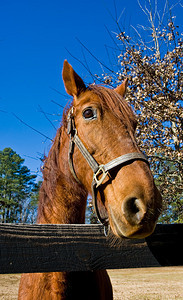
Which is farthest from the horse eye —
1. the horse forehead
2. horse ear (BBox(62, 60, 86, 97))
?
horse ear (BBox(62, 60, 86, 97))

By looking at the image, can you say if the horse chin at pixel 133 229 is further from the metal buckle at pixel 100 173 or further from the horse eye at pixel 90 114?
the horse eye at pixel 90 114

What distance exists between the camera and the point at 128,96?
31.3 feet

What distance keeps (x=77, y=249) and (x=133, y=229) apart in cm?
42

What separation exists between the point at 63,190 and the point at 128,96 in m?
7.83

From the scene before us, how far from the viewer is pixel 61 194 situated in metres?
2.31

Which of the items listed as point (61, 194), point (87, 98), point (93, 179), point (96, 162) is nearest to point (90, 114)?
point (87, 98)

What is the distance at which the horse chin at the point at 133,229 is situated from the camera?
145 cm

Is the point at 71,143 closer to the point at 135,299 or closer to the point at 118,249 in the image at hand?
the point at 118,249

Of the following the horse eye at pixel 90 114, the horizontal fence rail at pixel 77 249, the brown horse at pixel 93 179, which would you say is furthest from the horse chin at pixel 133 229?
the horse eye at pixel 90 114

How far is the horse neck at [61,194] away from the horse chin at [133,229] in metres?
0.75

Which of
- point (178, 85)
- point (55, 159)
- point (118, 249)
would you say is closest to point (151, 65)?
point (178, 85)

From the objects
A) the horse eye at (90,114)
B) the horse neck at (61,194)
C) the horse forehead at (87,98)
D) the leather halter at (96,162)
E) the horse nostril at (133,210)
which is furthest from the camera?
the horse neck at (61,194)

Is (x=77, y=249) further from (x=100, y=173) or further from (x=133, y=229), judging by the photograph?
(x=100, y=173)

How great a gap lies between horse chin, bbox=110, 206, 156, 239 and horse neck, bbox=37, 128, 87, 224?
0.75 metres
